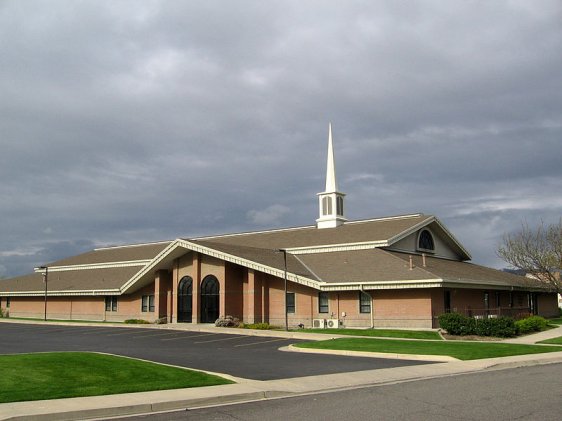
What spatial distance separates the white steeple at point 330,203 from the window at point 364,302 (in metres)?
13.3

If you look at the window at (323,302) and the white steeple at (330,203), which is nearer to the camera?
the window at (323,302)

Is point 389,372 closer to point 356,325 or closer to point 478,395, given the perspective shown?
point 478,395

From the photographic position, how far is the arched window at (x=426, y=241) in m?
45.0

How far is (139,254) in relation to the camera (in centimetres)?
5731

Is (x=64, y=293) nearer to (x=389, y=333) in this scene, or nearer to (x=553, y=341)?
(x=389, y=333)

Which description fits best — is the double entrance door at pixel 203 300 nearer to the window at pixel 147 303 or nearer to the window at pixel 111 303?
the window at pixel 147 303

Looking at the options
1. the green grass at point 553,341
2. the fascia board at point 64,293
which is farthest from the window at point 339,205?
the green grass at point 553,341

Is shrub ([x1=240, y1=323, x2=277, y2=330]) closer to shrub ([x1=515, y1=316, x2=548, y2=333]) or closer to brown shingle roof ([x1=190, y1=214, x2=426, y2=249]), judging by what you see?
brown shingle roof ([x1=190, y1=214, x2=426, y2=249])

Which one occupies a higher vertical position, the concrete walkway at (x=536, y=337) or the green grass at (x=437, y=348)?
the green grass at (x=437, y=348)

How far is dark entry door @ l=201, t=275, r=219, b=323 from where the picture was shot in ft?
139

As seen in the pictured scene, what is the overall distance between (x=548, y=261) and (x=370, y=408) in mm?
38262

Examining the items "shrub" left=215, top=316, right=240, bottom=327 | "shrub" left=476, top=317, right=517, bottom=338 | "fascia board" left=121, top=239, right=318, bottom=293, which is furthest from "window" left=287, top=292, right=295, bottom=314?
"shrub" left=476, top=317, right=517, bottom=338

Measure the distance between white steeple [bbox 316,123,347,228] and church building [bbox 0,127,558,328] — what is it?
0.09 m

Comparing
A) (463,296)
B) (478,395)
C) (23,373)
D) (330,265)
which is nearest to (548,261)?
(463,296)
